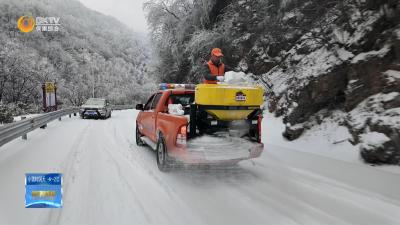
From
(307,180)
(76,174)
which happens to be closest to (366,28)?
(307,180)

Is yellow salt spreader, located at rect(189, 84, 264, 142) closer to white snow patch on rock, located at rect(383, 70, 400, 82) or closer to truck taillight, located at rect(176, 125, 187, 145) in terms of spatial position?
truck taillight, located at rect(176, 125, 187, 145)

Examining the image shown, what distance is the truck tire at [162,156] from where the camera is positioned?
23.1 ft

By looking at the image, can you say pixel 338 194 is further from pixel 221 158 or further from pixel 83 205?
pixel 83 205

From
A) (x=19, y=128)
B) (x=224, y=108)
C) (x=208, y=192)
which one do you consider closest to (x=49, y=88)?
(x=19, y=128)

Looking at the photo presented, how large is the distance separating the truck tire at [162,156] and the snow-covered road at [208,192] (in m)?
0.18

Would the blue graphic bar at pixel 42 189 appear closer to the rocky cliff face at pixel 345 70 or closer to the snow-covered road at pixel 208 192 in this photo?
the snow-covered road at pixel 208 192

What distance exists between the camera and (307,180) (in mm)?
6379

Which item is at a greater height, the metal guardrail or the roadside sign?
the roadside sign

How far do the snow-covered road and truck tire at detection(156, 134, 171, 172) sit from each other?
0.60 ft

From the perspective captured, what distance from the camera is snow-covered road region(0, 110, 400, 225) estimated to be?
14.8 ft

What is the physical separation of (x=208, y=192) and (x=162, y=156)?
1844 millimetres

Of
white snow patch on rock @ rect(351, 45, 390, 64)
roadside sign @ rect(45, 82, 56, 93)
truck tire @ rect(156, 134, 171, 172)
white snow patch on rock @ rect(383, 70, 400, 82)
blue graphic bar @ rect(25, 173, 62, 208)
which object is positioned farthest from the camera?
roadside sign @ rect(45, 82, 56, 93)

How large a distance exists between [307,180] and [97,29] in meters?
177

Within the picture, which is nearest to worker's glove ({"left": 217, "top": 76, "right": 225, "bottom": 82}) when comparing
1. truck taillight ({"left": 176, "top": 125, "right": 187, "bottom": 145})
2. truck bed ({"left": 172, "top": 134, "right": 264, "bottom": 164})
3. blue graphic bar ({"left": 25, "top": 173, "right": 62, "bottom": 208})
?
truck bed ({"left": 172, "top": 134, "right": 264, "bottom": 164})
